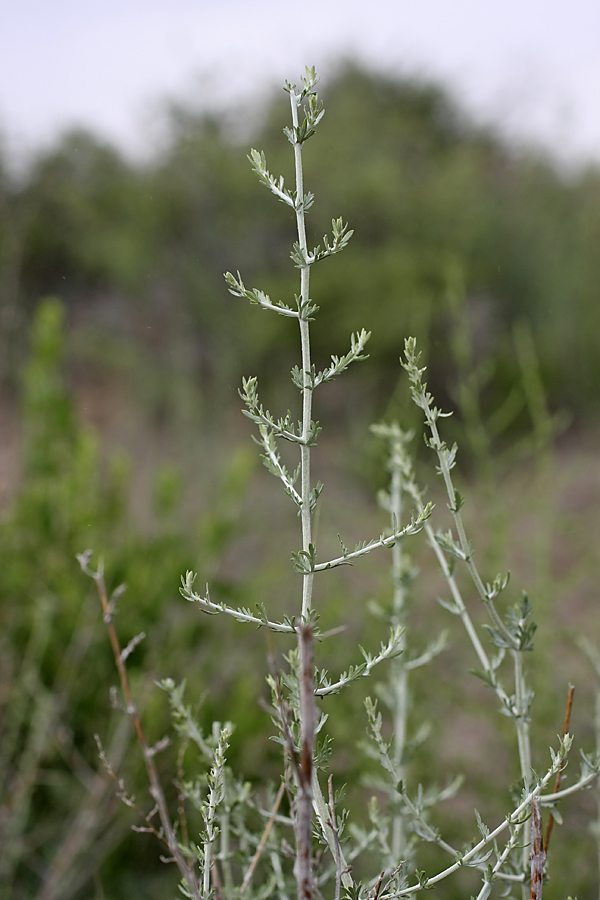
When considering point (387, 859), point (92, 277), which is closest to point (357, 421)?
point (92, 277)

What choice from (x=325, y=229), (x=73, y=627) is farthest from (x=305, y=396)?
(x=325, y=229)

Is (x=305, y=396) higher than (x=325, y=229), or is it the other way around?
(x=325, y=229)

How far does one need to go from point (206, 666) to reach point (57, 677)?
0.57m

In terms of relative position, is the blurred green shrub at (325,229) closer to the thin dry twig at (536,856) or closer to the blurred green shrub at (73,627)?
the blurred green shrub at (73,627)

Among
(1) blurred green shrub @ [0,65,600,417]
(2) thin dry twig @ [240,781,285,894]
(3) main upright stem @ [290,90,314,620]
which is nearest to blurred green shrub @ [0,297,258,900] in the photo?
(2) thin dry twig @ [240,781,285,894]

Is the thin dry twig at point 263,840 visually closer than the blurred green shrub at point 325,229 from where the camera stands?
Yes

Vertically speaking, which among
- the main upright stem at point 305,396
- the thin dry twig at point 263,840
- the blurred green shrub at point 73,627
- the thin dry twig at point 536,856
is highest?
the main upright stem at point 305,396

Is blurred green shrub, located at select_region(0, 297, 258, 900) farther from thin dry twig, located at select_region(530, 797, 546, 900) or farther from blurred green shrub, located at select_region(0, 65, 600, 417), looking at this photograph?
blurred green shrub, located at select_region(0, 65, 600, 417)

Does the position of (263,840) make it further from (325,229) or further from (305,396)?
(325,229)

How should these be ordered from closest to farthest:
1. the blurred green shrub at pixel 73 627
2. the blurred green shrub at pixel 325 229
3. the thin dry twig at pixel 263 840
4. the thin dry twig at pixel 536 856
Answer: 1. the thin dry twig at pixel 536 856
2. the thin dry twig at pixel 263 840
3. the blurred green shrub at pixel 73 627
4. the blurred green shrub at pixel 325 229

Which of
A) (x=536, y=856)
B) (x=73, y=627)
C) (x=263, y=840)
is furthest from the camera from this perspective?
(x=73, y=627)

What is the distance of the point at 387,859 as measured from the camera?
36.2 inches

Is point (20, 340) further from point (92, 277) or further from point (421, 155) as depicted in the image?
point (421, 155)

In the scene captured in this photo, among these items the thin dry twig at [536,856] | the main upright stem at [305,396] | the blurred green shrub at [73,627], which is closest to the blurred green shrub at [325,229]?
the blurred green shrub at [73,627]
